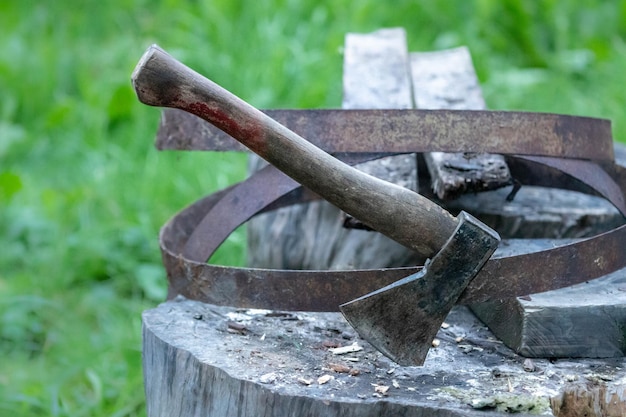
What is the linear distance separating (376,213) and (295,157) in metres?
0.18

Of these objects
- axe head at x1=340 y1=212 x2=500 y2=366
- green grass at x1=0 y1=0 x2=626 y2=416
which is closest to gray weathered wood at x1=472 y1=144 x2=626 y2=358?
axe head at x1=340 y1=212 x2=500 y2=366

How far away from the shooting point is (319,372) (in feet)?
5.08

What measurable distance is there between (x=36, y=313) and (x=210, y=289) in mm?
1896

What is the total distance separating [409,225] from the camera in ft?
4.78

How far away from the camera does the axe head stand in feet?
4.71

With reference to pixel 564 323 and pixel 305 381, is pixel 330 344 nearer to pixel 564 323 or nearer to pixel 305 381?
pixel 305 381

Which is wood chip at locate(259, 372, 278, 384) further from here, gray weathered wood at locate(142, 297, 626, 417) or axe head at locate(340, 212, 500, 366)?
axe head at locate(340, 212, 500, 366)

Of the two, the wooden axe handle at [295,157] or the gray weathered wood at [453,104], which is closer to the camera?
the wooden axe handle at [295,157]

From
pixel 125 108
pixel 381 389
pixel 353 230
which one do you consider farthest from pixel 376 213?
pixel 125 108

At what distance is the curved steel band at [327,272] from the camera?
1.60 metres

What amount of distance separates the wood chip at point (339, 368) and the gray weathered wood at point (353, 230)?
72 centimetres

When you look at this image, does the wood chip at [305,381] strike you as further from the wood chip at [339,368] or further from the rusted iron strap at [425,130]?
the rusted iron strap at [425,130]

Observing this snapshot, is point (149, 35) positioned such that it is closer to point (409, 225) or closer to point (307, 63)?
point (307, 63)

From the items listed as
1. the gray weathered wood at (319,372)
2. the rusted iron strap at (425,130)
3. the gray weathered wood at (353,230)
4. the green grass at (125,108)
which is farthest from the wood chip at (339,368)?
the green grass at (125,108)
